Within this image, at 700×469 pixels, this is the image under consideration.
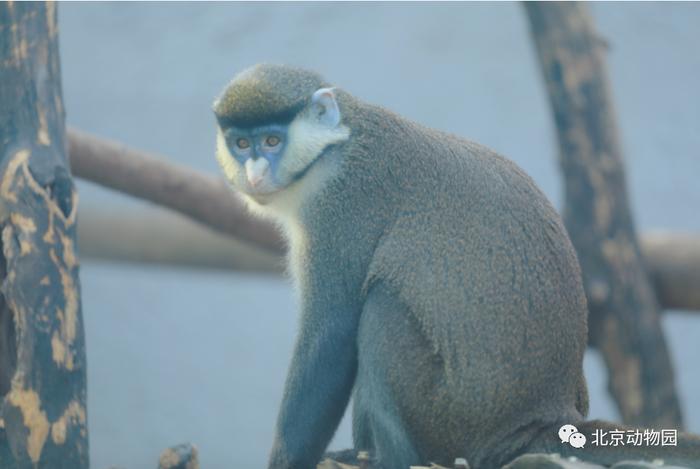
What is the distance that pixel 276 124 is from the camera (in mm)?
3518

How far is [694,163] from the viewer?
791cm

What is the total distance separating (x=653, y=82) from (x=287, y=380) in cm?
546

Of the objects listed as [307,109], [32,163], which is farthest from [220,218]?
[307,109]

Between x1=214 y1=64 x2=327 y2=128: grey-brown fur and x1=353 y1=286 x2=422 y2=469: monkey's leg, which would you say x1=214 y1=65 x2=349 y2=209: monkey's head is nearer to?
x1=214 y1=64 x2=327 y2=128: grey-brown fur

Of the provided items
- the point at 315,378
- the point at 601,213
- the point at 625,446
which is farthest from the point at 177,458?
the point at 601,213

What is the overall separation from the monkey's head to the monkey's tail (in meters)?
1.20

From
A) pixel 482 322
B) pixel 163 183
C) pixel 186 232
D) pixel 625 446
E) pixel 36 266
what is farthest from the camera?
pixel 186 232

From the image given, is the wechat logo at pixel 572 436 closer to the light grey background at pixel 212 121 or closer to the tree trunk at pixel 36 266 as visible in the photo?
the tree trunk at pixel 36 266

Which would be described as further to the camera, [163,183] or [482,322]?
[163,183]

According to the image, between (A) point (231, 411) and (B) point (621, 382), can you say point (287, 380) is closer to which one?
(B) point (621, 382)

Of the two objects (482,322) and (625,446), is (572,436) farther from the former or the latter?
(482,322)

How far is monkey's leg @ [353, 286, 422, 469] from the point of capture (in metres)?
3.34

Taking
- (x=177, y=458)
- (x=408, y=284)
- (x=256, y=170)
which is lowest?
(x=177, y=458)

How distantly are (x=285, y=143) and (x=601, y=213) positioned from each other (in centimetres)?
307
